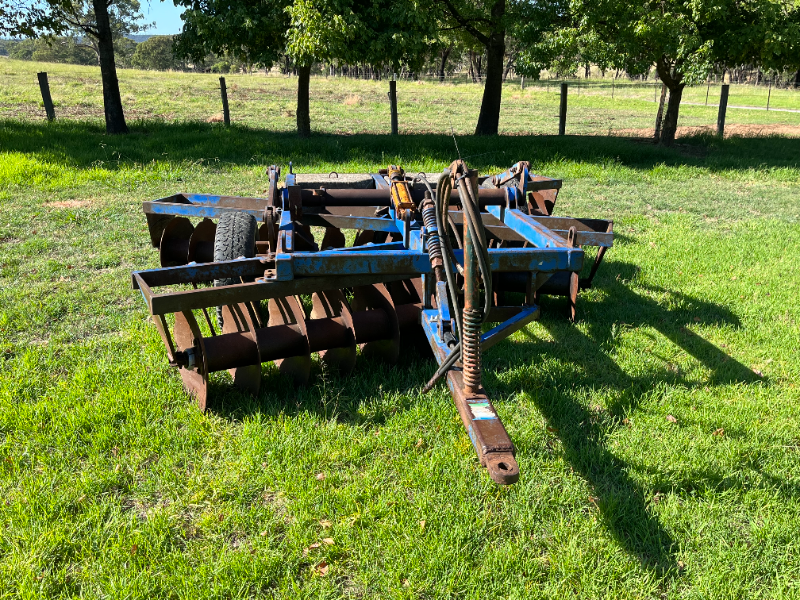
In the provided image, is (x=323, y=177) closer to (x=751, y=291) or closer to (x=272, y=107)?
(x=751, y=291)

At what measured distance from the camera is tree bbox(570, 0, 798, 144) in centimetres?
1093

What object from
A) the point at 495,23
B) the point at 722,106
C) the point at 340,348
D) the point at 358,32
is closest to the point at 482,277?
the point at 340,348

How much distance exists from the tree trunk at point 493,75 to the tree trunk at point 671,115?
12.6 feet

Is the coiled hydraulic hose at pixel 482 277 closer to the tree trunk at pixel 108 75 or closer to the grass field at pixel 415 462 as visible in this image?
the grass field at pixel 415 462

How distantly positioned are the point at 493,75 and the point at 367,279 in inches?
475

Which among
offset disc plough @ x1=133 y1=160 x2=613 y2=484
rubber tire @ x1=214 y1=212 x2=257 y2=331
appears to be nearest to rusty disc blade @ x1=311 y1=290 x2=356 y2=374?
offset disc plough @ x1=133 y1=160 x2=613 y2=484

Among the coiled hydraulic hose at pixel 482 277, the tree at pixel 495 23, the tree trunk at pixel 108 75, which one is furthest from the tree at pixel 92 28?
the coiled hydraulic hose at pixel 482 277

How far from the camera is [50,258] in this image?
5.89 m

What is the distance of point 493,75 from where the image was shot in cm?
1407

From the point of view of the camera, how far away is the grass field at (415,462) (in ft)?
7.70

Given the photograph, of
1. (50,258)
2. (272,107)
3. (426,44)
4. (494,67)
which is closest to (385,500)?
(50,258)

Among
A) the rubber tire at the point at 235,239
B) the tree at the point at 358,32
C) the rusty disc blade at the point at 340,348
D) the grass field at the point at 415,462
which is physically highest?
the tree at the point at 358,32

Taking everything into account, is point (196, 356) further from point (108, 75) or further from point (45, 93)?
point (45, 93)

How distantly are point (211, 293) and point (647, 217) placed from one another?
6615 millimetres
